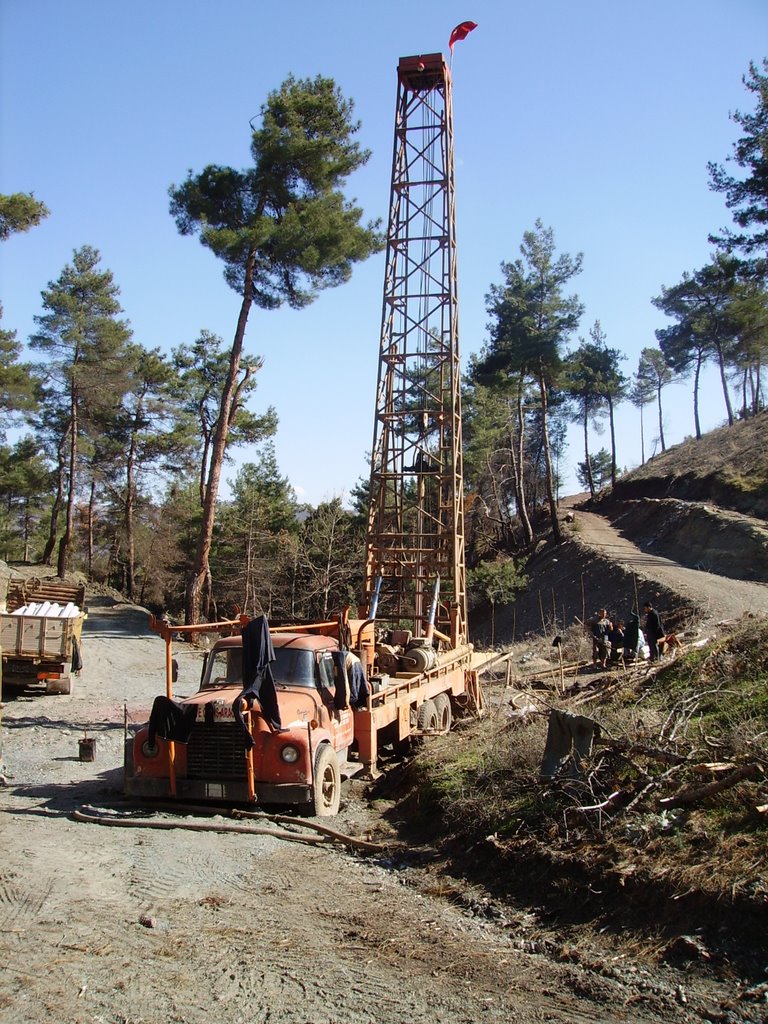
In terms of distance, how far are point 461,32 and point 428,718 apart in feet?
54.0

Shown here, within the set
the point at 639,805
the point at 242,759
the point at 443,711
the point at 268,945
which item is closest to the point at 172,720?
the point at 242,759

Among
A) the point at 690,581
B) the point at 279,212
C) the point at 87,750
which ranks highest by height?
the point at 279,212

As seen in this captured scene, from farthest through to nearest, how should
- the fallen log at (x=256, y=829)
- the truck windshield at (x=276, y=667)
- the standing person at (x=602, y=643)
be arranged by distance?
the standing person at (x=602, y=643), the truck windshield at (x=276, y=667), the fallen log at (x=256, y=829)

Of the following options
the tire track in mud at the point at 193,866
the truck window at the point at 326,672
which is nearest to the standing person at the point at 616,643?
the truck window at the point at 326,672

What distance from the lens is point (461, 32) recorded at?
19891 mm

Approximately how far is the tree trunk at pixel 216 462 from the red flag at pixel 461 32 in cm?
719

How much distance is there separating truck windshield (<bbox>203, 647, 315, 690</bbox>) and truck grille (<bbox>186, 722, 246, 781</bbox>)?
3.41 ft

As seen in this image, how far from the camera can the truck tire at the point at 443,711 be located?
13.7m

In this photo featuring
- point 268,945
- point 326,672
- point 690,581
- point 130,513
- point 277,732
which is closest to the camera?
point 268,945

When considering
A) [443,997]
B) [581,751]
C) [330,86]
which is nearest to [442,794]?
[581,751]

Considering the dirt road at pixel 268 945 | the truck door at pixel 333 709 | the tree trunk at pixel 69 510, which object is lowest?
the dirt road at pixel 268 945

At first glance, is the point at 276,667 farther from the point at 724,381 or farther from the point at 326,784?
the point at 724,381

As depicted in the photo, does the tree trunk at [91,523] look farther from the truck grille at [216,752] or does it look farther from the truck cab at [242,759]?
the truck grille at [216,752]

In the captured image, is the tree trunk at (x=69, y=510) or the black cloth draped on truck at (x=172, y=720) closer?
the black cloth draped on truck at (x=172, y=720)
